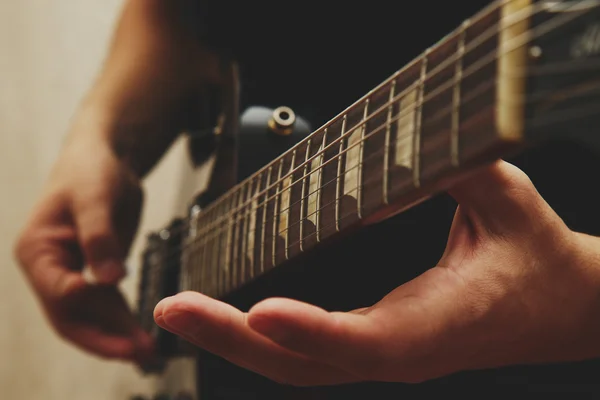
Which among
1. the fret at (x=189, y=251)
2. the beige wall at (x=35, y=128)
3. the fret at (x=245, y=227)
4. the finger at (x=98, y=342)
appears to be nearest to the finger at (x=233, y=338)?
the fret at (x=245, y=227)

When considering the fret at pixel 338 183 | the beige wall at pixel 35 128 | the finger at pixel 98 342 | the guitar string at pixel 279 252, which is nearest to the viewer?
the guitar string at pixel 279 252

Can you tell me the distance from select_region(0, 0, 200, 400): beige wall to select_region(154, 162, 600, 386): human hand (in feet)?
3.12

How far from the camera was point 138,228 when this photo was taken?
0.92 meters

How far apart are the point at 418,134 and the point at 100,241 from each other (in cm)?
57

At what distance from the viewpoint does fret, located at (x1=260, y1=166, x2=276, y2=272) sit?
410 mm

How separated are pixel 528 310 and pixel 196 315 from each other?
19 centimetres

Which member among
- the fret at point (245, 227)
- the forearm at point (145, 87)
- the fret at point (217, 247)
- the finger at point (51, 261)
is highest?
the fret at point (245, 227)

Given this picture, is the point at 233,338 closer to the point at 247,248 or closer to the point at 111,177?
the point at 247,248

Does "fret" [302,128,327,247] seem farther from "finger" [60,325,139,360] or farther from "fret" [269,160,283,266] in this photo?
"finger" [60,325,139,360]

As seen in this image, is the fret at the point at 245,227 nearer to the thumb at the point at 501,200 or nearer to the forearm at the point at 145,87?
the thumb at the point at 501,200

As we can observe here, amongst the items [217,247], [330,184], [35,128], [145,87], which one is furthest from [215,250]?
[35,128]

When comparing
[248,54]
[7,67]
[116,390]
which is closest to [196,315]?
[248,54]

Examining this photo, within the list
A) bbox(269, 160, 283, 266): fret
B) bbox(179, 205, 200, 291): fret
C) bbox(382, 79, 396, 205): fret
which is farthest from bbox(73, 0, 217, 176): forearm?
bbox(382, 79, 396, 205): fret

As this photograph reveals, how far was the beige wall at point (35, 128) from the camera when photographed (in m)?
1.21
